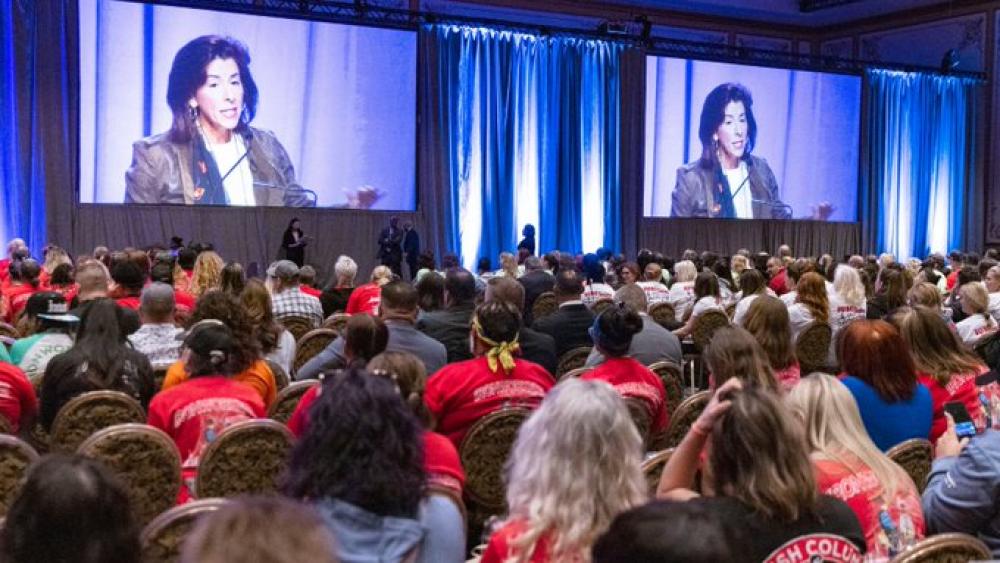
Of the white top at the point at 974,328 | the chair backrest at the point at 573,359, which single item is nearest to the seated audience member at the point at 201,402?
the chair backrest at the point at 573,359

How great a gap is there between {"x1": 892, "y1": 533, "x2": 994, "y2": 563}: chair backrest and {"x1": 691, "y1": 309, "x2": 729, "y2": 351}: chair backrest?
5.86 meters

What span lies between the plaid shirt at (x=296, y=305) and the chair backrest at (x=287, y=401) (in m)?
3.22

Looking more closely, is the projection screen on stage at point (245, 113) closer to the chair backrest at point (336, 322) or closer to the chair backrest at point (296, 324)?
the chair backrest at point (296, 324)

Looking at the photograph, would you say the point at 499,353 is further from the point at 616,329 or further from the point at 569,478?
the point at 569,478

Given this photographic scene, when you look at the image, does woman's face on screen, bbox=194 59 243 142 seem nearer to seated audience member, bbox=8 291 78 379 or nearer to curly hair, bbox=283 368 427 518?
seated audience member, bbox=8 291 78 379

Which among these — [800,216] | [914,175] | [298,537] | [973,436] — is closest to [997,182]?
[914,175]

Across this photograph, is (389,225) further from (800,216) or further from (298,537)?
(298,537)

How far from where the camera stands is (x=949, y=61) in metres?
21.8

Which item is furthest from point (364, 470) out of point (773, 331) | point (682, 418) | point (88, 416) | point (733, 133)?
point (733, 133)

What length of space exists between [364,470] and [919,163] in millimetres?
22253

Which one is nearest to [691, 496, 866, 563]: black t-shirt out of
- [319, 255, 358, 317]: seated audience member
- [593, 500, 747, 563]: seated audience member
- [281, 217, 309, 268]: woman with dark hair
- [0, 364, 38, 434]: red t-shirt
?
[593, 500, 747, 563]: seated audience member

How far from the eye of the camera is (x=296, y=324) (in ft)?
24.1

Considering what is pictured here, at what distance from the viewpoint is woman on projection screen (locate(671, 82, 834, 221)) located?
19125 millimetres

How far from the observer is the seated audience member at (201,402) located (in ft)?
12.3
